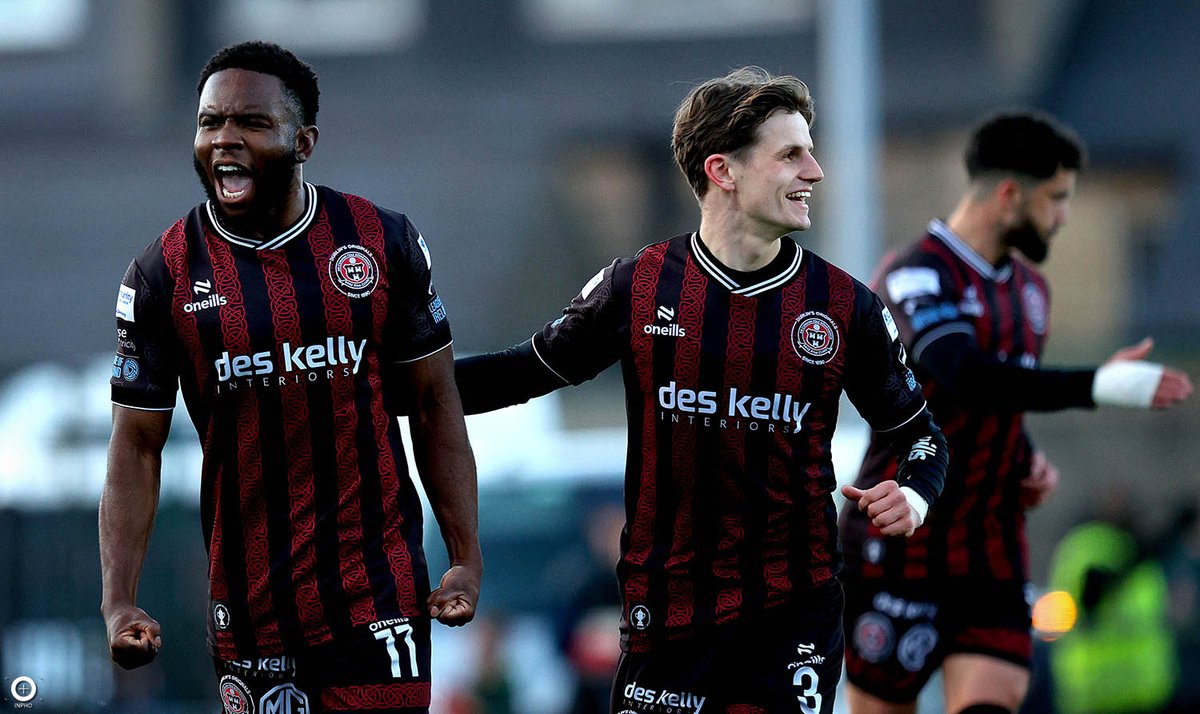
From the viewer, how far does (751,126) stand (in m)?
4.92

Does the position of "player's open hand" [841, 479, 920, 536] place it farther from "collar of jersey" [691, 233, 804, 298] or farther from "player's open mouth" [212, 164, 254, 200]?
"player's open mouth" [212, 164, 254, 200]

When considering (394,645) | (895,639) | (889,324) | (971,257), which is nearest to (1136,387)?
(971,257)

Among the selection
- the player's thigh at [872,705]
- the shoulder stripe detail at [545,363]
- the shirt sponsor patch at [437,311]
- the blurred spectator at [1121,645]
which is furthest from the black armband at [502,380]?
the blurred spectator at [1121,645]

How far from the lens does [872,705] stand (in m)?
6.44

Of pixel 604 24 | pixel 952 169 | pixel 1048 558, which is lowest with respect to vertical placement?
pixel 1048 558

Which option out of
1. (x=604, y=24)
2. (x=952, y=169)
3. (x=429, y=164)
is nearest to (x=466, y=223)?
(x=429, y=164)

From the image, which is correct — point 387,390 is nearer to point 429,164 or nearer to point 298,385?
point 298,385

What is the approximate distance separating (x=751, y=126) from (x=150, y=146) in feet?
101

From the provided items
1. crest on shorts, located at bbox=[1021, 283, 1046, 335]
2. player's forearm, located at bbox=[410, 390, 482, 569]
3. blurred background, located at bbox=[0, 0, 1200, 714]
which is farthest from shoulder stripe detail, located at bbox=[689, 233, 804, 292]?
blurred background, located at bbox=[0, 0, 1200, 714]

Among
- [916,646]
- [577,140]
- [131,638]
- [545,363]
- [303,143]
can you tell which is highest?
→ [577,140]

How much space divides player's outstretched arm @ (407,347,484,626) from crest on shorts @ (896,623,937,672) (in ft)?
7.05

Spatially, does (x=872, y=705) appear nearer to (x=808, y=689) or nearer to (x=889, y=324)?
(x=808, y=689)

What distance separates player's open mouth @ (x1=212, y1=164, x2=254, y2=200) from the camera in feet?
14.9

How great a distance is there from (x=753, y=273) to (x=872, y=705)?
2.21 metres
